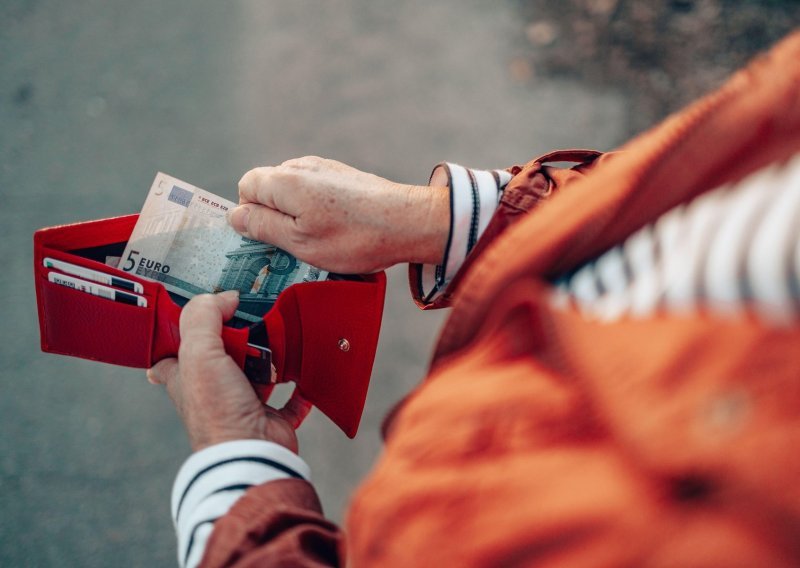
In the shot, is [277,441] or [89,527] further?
[89,527]

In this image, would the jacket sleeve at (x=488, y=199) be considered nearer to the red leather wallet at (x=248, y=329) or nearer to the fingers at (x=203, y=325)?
the red leather wallet at (x=248, y=329)

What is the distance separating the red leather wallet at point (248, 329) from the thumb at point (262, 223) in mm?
113

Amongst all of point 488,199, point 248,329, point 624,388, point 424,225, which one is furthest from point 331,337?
point 624,388

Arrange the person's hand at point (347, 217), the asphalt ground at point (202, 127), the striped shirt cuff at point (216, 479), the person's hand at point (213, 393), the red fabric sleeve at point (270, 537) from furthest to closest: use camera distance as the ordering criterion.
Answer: the asphalt ground at point (202, 127), the person's hand at point (347, 217), the person's hand at point (213, 393), the striped shirt cuff at point (216, 479), the red fabric sleeve at point (270, 537)

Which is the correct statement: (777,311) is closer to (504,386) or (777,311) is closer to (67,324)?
(504,386)

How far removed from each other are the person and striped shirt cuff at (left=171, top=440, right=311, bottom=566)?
0.20ft

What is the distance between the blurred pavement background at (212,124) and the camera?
1645mm

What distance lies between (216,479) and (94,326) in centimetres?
43

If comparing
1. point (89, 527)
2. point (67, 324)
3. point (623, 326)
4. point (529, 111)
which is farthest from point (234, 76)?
point (623, 326)

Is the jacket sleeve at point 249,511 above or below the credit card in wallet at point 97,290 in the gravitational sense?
below

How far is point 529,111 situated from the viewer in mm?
2072

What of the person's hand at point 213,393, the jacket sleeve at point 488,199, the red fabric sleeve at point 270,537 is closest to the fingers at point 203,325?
the person's hand at point 213,393

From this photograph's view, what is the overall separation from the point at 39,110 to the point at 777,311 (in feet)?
7.22

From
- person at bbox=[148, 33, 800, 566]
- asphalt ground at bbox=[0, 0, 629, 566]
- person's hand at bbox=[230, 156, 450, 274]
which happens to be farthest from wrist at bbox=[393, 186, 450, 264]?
asphalt ground at bbox=[0, 0, 629, 566]
